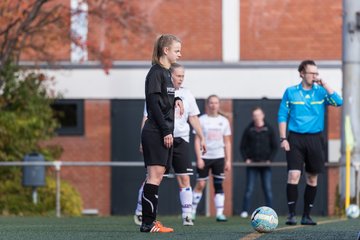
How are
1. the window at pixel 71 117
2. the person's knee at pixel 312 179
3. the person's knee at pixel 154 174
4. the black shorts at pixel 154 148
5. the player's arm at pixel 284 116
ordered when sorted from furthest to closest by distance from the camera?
the window at pixel 71 117
the person's knee at pixel 312 179
the player's arm at pixel 284 116
the person's knee at pixel 154 174
the black shorts at pixel 154 148

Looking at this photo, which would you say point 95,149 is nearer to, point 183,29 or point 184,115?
point 183,29

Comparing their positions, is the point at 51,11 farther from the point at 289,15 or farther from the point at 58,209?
the point at 289,15

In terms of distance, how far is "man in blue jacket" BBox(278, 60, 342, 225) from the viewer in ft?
51.3

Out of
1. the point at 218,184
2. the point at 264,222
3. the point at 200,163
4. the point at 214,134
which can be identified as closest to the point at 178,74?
the point at 264,222

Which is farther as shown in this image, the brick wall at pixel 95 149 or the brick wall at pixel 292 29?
the brick wall at pixel 292 29

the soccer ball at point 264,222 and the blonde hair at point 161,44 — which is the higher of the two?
the blonde hair at point 161,44

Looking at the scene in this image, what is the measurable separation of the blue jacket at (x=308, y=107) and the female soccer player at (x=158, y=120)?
9.73 feet

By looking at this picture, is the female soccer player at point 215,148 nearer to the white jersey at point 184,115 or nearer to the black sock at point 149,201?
the white jersey at point 184,115

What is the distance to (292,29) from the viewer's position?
28734 millimetres

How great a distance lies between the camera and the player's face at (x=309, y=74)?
15562 millimetres

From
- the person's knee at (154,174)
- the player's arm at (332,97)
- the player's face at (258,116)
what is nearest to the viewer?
the person's knee at (154,174)

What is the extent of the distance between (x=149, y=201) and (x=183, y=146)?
266 cm

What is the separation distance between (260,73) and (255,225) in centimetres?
1592

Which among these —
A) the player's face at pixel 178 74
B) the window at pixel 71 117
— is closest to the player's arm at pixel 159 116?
the player's face at pixel 178 74
